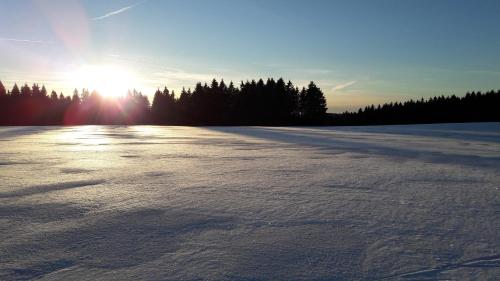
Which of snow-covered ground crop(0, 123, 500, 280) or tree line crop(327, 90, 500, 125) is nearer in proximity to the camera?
snow-covered ground crop(0, 123, 500, 280)

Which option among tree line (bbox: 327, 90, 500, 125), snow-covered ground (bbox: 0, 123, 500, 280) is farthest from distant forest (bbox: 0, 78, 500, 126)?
snow-covered ground (bbox: 0, 123, 500, 280)

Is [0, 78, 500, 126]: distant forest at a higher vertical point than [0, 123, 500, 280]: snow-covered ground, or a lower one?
higher

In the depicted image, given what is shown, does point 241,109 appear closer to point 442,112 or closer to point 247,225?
point 442,112

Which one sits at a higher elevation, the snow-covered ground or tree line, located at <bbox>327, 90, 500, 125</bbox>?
tree line, located at <bbox>327, 90, 500, 125</bbox>

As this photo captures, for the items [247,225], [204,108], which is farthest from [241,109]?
[247,225]

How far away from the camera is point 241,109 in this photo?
4762 centimetres

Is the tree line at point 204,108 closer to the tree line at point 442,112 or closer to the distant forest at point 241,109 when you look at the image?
the distant forest at point 241,109

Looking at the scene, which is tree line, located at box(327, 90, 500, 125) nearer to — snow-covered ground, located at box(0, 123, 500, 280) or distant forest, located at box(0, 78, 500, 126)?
distant forest, located at box(0, 78, 500, 126)

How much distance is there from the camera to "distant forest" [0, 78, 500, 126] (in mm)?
47312

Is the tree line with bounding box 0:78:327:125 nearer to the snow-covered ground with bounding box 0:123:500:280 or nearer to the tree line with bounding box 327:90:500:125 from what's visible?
the tree line with bounding box 327:90:500:125

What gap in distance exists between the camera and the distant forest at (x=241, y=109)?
4731 centimetres

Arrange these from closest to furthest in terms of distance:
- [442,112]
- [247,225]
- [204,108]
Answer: [247,225], [204,108], [442,112]

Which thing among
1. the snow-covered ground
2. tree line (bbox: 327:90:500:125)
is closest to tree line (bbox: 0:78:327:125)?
tree line (bbox: 327:90:500:125)

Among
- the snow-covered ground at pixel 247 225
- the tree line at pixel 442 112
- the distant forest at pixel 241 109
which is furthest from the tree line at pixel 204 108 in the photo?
the snow-covered ground at pixel 247 225
